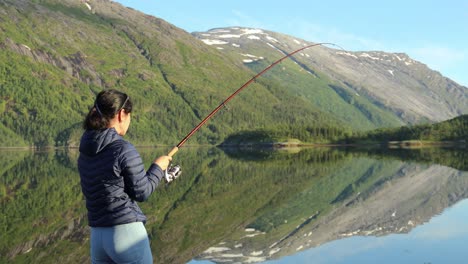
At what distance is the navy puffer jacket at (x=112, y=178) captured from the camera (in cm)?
680

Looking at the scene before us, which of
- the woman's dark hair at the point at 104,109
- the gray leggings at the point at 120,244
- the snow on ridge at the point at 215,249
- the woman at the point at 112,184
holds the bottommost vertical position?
the snow on ridge at the point at 215,249

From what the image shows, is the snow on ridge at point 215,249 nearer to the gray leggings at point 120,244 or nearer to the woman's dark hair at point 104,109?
the gray leggings at point 120,244

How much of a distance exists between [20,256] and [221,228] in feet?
25.3

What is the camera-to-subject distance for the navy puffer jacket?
680 cm

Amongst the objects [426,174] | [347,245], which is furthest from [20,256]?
[426,174]

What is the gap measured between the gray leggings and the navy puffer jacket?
0.33 feet

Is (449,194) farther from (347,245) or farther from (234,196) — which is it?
(347,245)

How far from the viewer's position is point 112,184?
691cm

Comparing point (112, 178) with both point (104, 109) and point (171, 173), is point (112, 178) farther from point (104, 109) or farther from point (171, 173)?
point (171, 173)

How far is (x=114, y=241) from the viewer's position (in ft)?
22.8

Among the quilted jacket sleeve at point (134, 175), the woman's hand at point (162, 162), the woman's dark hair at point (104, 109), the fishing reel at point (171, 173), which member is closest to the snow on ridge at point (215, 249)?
the fishing reel at point (171, 173)

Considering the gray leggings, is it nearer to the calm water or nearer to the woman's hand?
the woman's hand

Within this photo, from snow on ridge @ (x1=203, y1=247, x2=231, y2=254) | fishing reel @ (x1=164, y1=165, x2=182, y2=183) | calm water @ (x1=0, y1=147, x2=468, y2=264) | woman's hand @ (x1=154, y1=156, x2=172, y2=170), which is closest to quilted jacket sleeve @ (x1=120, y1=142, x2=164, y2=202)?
woman's hand @ (x1=154, y1=156, x2=172, y2=170)

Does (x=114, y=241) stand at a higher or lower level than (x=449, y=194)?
Result: higher
